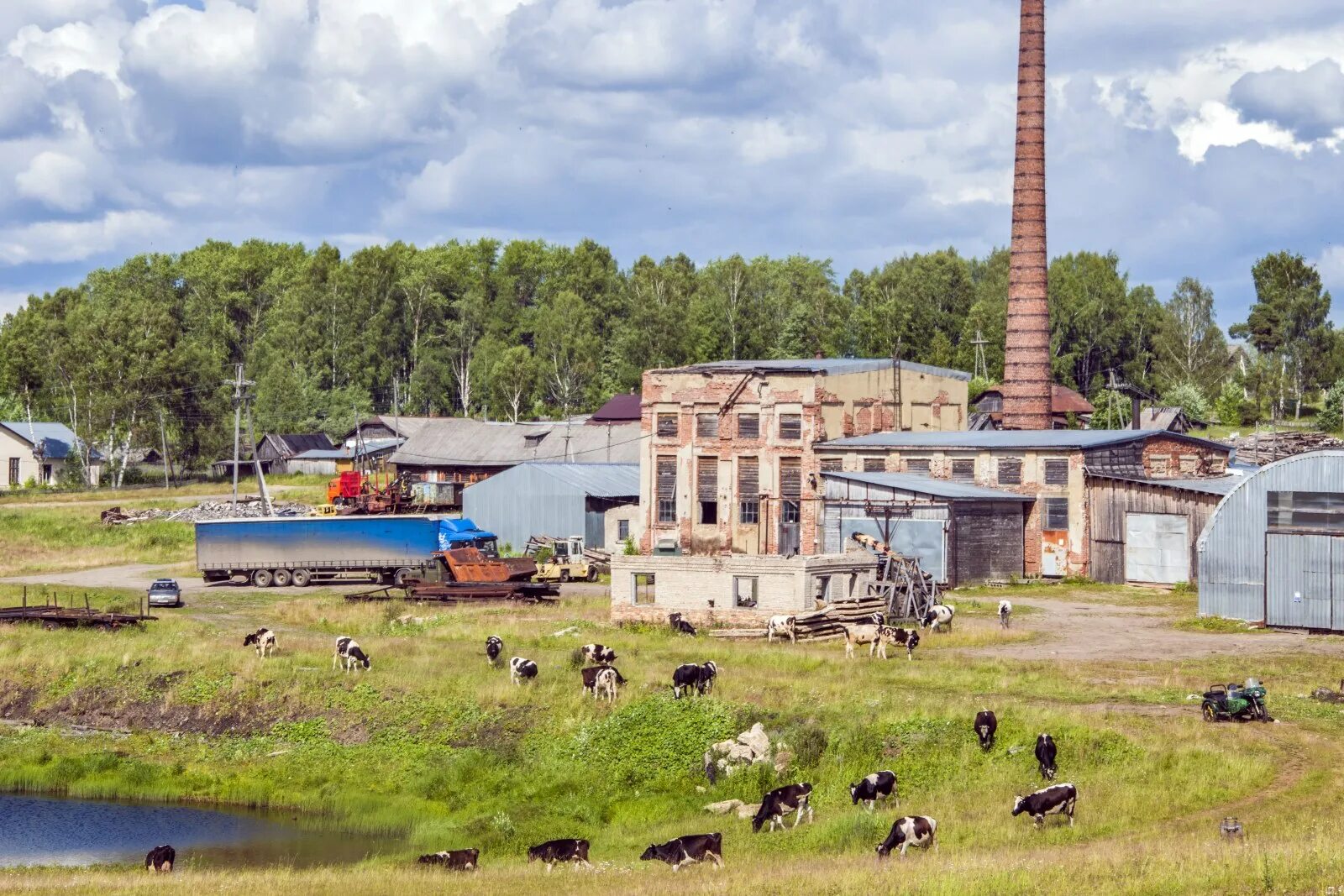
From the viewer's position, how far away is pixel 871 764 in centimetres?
3203

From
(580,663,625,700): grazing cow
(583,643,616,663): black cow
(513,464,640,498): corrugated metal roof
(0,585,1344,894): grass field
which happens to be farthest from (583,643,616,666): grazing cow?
(513,464,640,498): corrugated metal roof

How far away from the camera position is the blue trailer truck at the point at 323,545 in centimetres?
6662

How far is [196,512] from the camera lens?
9500 centimetres

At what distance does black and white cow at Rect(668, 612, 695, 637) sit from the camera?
1893 inches

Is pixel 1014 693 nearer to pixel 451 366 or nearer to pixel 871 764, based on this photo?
pixel 871 764

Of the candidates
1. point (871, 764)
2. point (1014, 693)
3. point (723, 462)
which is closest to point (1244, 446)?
point (723, 462)

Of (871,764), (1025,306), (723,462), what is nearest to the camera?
(871,764)

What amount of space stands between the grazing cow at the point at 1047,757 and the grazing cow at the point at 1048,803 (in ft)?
→ 8.67

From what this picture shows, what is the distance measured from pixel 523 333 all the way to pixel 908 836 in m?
141

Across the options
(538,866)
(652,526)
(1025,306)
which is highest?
(1025,306)

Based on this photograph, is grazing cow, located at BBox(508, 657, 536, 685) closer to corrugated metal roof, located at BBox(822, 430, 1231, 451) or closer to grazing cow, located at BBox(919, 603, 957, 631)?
grazing cow, located at BBox(919, 603, 957, 631)

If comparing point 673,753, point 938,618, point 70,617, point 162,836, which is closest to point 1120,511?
point 938,618

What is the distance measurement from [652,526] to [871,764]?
146 feet

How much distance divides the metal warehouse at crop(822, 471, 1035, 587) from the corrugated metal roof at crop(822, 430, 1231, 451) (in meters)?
2.63
